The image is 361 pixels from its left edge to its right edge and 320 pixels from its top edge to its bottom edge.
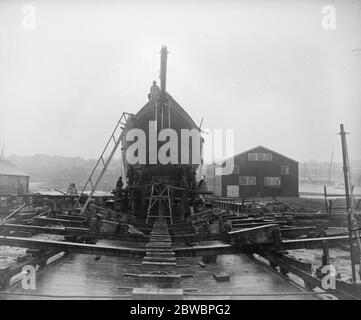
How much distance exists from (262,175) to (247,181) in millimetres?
2213

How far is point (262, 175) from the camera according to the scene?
136ft

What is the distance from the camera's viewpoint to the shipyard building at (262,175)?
41.2 meters

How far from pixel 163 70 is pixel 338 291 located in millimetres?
11937

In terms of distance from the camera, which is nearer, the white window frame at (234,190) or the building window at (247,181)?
the building window at (247,181)

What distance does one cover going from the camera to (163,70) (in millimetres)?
14383

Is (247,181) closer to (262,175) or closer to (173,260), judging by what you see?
(262,175)

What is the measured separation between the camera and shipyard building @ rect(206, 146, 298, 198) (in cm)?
4122

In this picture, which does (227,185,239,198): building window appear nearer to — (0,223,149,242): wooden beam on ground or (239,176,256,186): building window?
(239,176,256,186): building window

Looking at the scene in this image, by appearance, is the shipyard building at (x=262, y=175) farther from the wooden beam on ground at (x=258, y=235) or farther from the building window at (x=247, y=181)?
the wooden beam on ground at (x=258, y=235)

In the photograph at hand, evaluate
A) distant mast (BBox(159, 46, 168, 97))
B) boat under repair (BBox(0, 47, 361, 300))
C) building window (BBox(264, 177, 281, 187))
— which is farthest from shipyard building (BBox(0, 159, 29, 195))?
building window (BBox(264, 177, 281, 187))

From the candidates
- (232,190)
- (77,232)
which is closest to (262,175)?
(232,190)

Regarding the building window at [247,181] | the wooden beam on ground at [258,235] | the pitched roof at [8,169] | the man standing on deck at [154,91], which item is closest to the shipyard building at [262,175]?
the building window at [247,181]
